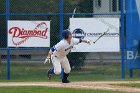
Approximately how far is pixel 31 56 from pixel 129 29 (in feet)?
15.3

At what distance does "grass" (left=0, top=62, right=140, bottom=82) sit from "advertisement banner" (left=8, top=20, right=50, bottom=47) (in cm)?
142

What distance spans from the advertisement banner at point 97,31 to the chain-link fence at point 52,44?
41 centimetres

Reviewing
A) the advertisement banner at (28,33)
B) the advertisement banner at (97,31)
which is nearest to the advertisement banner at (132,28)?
the advertisement banner at (97,31)

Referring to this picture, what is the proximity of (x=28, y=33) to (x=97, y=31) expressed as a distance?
2.79 meters

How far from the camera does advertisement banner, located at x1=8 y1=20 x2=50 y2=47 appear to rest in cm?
2062

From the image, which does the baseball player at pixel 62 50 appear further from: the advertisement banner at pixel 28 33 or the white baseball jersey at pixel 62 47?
the advertisement banner at pixel 28 33

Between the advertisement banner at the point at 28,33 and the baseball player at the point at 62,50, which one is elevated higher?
the advertisement banner at the point at 28,33

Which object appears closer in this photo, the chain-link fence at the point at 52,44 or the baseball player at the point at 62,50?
the baseball player at the point at 62,50

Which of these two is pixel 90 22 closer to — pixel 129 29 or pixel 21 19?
pixel 129 29

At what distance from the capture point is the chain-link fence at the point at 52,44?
21.3 metres

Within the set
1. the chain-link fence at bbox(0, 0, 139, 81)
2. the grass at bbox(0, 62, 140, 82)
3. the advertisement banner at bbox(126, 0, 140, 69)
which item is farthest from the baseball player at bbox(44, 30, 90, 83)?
the advertisement banner at bbox(126, 0, 140, 69)

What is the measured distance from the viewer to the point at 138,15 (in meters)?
21.4

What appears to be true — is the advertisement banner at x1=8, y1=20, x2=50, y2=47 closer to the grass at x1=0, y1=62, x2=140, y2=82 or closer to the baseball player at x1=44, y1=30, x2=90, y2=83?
the grass at x1=0, y1=62, x2=140, y2=82

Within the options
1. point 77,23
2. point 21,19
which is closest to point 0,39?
point 21,19
